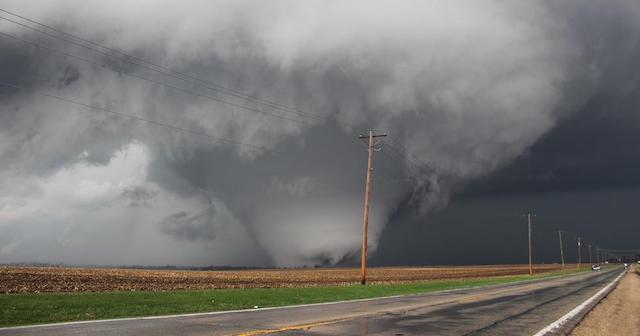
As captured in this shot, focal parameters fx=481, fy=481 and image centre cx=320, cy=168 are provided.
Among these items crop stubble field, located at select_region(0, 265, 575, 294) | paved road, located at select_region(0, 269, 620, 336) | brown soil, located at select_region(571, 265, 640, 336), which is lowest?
crop stubble field, located at select_region(0, 265, 575, 294)

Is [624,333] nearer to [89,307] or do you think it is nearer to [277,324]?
[277,324]

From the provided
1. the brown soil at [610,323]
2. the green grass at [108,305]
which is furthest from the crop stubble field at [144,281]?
the brown soil at [610,323]

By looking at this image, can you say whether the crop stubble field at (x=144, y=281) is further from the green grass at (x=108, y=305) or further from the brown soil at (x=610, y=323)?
the brown soil at (x=610, y=323)

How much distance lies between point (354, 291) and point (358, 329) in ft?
62.9

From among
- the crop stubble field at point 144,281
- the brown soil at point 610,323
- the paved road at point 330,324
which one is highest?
the paved road at point 330,324

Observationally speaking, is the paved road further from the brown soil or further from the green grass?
the green grass

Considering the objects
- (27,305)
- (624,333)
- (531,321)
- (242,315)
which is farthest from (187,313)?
(624,333)

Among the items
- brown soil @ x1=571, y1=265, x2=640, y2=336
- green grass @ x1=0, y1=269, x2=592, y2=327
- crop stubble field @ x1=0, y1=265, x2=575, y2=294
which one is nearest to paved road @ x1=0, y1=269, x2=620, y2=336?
brown soil @ x1=571, y1=265, x2=640, y2=336

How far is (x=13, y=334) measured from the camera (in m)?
11.0

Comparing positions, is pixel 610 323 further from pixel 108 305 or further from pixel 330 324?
pixel 108 305

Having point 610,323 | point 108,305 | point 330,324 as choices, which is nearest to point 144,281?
point 108,305

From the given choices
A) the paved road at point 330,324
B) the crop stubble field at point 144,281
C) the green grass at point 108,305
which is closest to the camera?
the paved road at point 330,324

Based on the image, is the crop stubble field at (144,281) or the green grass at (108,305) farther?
the crop stubble field at (144,281)

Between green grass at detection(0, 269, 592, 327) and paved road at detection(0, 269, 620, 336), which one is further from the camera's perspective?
green grass at detection(0, 269, 592, 327)
